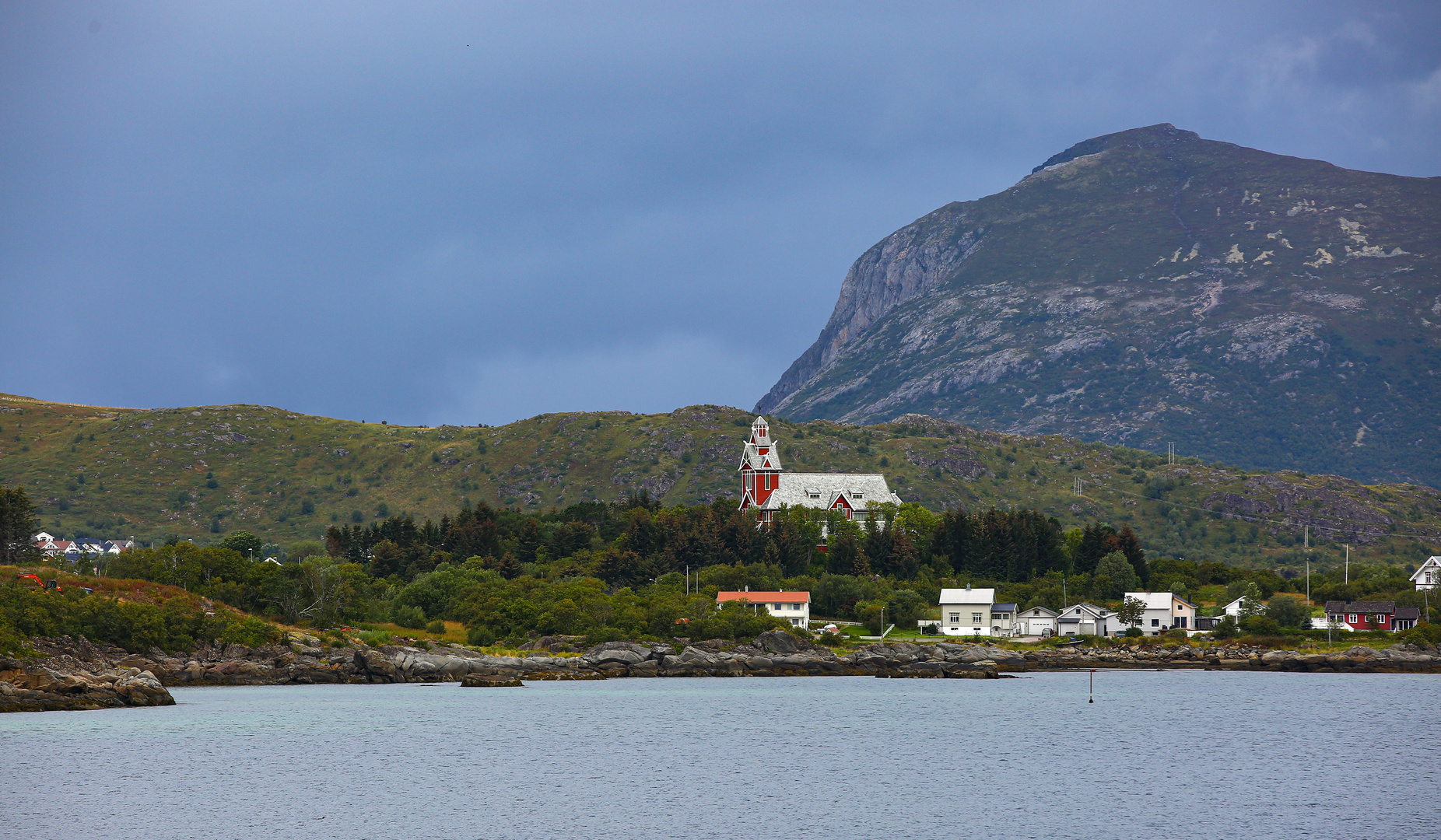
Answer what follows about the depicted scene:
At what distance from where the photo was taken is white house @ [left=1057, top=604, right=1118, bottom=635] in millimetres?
129375

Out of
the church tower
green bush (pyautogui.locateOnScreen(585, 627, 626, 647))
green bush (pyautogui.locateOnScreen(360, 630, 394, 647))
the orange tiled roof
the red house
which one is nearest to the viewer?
green bush (pyautogui.locateOnScreen(360, 630, 394, 647))

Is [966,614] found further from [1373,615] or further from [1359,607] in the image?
[1373,615]

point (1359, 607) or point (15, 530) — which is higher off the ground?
point (15, 530)

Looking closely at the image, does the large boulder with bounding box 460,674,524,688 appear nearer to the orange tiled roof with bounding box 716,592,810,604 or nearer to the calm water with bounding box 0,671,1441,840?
the calm water with bounding box 0,671,1441,840

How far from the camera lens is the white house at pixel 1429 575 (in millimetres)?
142375

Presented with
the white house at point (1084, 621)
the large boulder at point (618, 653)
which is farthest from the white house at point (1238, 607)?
the large boulder at point (618, 653)

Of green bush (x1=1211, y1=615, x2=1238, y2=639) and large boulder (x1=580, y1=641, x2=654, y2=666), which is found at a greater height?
green bush (x1=1211, y1=615, x2=1238, y2=639)

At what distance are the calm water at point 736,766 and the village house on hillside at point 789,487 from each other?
71.8 metres

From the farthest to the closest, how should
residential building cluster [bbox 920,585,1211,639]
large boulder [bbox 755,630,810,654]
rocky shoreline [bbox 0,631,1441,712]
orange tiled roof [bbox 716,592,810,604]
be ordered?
residential building cluster [bbox 920,585,1211,639] < orange tiled roof [bbox 716,592,810,604] < large boulder [bbox 755,630,810,654] < rocky shoreline [bbox 0,631,1441,712]

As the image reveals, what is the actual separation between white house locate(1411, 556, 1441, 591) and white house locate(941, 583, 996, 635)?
5248cm

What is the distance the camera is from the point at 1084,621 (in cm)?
12988

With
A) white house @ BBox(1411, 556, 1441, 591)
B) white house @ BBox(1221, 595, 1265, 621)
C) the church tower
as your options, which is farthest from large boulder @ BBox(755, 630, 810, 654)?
white house @ BBox(1411, 556, 1441, 591)

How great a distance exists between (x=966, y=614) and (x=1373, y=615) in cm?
4000

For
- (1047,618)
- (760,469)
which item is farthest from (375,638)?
(1047,618)
